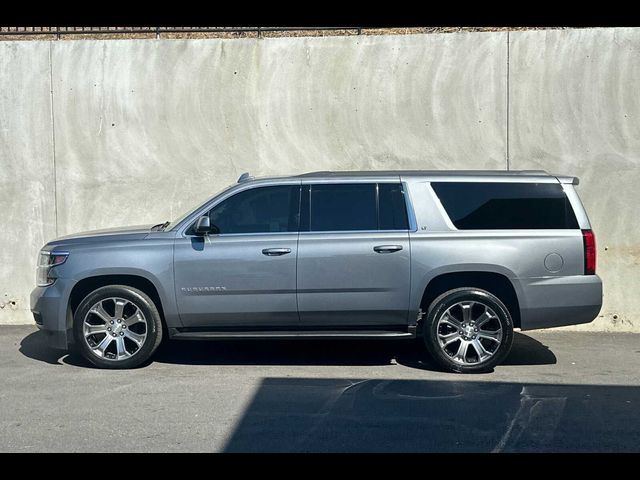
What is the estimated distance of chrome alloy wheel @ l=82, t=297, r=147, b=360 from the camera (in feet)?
26.7

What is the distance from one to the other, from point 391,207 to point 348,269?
0.74 meters

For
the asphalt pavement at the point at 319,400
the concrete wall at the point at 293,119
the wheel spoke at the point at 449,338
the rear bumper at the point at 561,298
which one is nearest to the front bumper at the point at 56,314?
the asphalt pavement at the point at 319,400

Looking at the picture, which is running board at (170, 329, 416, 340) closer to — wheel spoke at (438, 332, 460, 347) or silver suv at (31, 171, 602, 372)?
silver suv at (31, 171, 602, 372)

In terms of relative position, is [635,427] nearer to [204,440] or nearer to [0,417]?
[204,440]

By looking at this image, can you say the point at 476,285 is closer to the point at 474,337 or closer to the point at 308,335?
the point at 474,337

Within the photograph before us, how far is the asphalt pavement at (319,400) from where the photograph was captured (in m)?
5.99

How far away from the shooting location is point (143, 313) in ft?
26.5

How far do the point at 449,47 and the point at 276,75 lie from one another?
216 centimetres

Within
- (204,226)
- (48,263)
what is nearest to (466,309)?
(204,226)

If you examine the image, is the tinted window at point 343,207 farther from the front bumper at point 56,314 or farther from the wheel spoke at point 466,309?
the front bumper at point 56,314

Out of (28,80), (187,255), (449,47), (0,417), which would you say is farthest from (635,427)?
(28,80)

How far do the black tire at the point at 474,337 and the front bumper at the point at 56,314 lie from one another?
341cm

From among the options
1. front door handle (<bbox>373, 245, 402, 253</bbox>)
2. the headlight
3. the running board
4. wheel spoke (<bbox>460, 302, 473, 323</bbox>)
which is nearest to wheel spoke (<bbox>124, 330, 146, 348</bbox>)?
the running board
